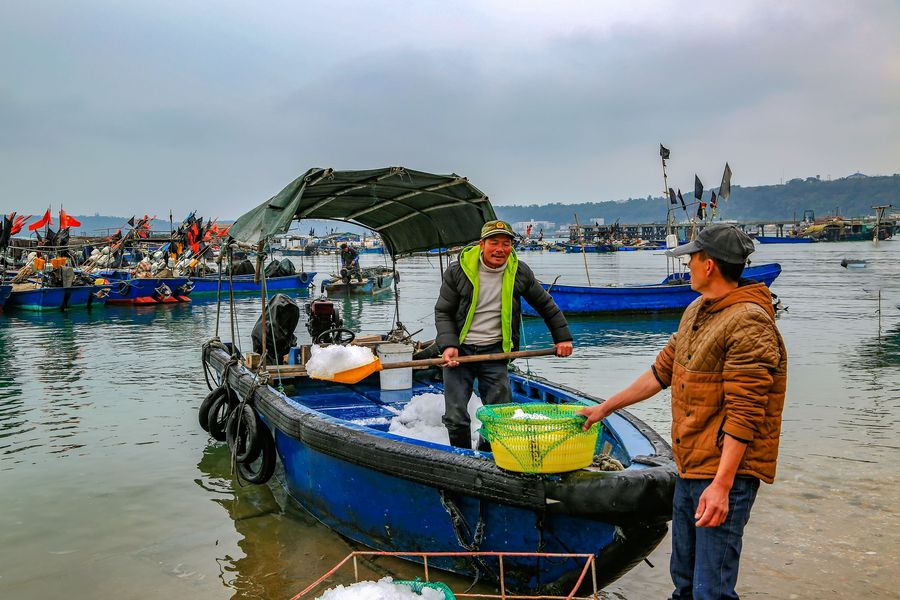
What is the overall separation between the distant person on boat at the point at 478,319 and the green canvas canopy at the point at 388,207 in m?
1.84

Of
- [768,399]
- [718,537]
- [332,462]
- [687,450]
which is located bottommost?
[332,462]

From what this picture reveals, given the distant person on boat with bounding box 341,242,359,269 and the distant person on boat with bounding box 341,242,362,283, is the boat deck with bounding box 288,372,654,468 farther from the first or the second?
the distant person on boat with bounding box 341,242,359,269

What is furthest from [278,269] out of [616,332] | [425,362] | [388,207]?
[425,362]

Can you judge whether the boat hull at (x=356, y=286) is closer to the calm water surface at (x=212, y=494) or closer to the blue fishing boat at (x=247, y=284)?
the blue fishing boat at (x=247, y=284)

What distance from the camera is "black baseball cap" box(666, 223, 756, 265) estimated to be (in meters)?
2.72

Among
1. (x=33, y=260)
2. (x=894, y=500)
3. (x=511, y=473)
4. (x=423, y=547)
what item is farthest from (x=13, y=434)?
(x=33, y=260)

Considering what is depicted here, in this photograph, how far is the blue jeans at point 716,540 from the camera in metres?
2.67

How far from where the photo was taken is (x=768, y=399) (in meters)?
2.61

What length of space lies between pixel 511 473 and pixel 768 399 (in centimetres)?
180

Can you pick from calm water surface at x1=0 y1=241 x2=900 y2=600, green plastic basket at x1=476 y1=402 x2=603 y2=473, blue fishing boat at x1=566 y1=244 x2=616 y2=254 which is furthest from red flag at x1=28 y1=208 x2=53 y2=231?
blue fishing boat at x1=566 y1=244 x2=616 y2=254

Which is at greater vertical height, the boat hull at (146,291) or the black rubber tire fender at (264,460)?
the boat hull at (146,291)

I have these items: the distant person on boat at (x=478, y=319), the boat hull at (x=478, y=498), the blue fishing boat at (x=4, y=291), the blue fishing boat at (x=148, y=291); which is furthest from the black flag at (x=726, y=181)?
the blue fishing boat at (x=4, y=291)

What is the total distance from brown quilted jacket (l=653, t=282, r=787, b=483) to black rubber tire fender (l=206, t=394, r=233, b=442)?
246 inches

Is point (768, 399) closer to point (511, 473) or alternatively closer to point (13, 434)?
point (511, 473)
